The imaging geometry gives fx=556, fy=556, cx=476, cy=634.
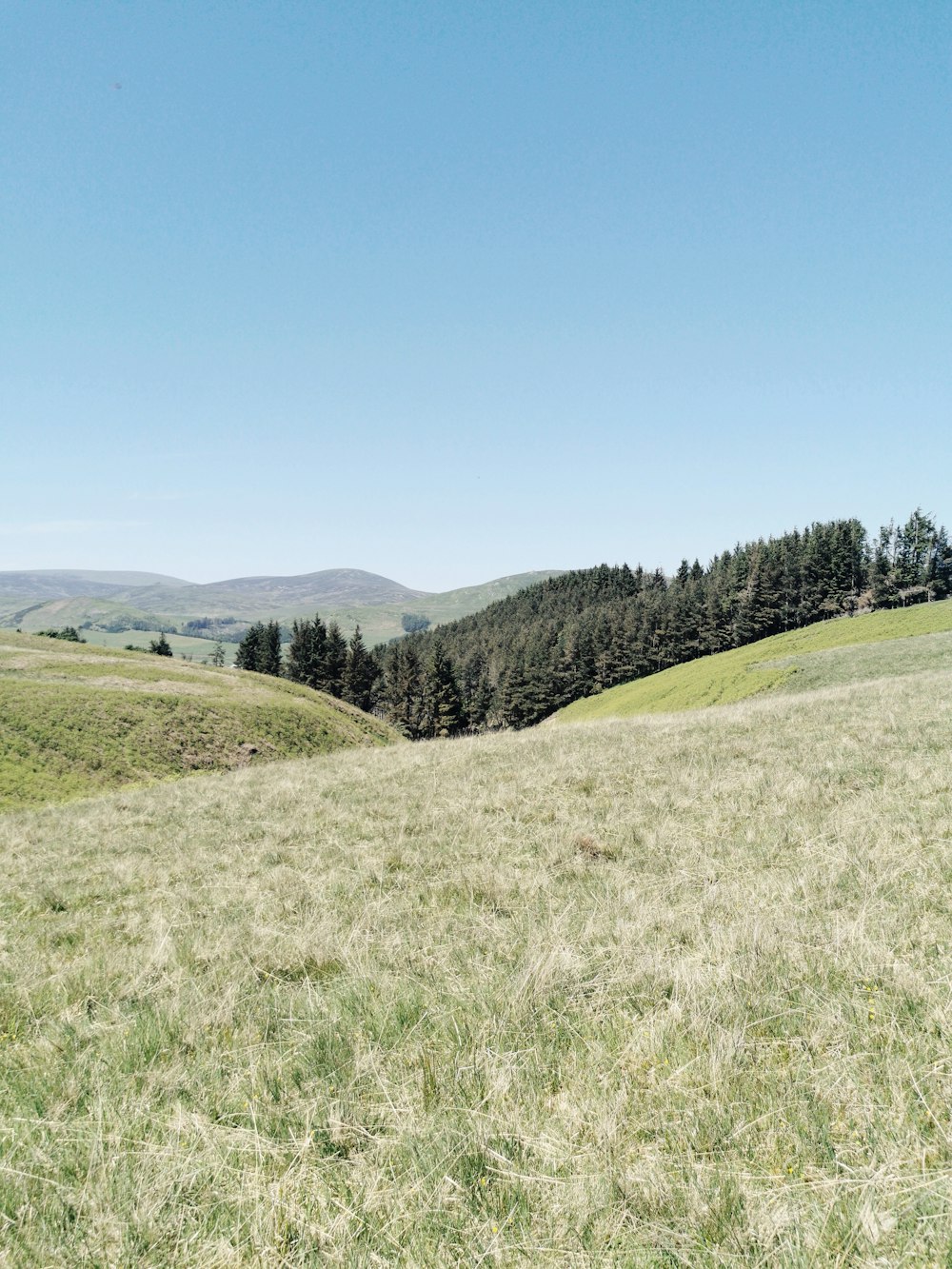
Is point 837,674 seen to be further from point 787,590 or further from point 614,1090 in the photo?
point 787,590

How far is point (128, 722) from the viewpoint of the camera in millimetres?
34281

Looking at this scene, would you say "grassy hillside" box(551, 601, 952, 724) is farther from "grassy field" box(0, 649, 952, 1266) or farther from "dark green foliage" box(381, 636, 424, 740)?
"grassy field" box(0, 649, 952, 1266)

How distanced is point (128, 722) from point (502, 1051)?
3820 centimetres

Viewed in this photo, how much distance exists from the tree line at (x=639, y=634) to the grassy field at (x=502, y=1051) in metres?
77.8

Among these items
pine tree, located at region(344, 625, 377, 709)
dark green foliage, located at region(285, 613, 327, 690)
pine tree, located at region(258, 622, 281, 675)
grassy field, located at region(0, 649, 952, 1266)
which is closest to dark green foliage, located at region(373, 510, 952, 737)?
pine tree, located at region(344, 625, 377, 709)

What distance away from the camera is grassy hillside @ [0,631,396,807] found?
28.3 meters

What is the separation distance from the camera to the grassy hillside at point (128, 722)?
28.3 m

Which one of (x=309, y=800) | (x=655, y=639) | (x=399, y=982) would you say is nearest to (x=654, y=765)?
(x=309, y=800)

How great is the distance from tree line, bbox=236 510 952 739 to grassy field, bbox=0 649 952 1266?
77755mm

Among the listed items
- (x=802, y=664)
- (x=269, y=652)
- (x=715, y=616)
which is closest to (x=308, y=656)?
(x=269, y=652)

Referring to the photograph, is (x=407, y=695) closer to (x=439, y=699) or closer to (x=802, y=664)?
(x=439, y=699)

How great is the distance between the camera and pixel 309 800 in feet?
34.0

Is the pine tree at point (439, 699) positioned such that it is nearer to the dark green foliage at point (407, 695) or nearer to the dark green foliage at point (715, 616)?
the dark green foliage at point (407, 695)

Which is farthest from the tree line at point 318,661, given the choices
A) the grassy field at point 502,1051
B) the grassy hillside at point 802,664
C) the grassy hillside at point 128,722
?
the grassy field at point 502,1051
